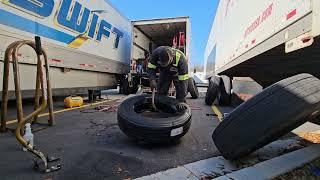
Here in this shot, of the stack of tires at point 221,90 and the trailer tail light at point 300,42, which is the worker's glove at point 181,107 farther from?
the stack of tires at point 221,90

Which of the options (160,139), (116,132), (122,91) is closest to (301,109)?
(160,139)

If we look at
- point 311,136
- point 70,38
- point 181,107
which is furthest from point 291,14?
point 70,38

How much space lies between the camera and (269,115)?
8.84 ft

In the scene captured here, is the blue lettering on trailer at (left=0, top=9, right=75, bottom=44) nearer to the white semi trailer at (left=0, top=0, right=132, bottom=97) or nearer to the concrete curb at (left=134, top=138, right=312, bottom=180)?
the white semi trailer at (left=0, top=0, right=132, bottom=97)

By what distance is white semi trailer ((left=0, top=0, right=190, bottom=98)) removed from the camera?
21.1ft

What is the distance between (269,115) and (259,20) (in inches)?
68.9

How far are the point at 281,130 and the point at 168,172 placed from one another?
1.13 metres

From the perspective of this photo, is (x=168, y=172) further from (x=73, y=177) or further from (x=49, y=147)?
(x=49, y=147)

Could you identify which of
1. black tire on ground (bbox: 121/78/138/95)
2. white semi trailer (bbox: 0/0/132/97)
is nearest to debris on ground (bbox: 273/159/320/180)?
white semi trailer (bbox: 0/0/132/97)

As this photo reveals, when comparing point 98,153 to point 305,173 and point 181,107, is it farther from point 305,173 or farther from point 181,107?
point 305,173

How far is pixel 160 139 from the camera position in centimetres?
373

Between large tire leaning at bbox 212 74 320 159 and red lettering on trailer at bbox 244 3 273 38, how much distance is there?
97 cm

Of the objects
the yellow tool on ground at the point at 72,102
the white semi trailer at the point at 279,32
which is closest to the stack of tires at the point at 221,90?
the white semi trailer at the point at 279,32

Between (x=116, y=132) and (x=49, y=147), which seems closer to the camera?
(x=49, y=147)
